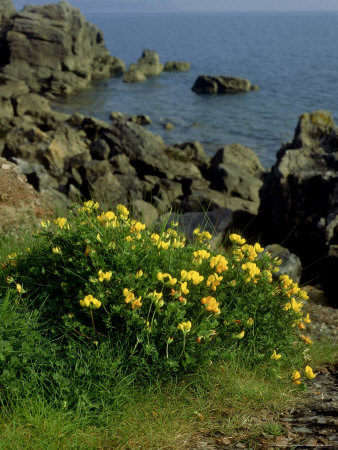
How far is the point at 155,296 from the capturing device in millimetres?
3588

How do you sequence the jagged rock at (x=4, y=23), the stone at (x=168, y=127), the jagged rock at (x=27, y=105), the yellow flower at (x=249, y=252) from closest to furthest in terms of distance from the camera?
1. the yellow flower at (x=249, y=252)
2. the jagged rock at (x=27, y=105)
3. the stone at (x=168, y=127)
4. the jagged rock at (x=4, y=23)

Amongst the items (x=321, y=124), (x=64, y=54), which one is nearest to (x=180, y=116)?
(x=64, y=54)

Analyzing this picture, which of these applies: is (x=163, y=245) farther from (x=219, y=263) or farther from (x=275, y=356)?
(x=275, y=356)

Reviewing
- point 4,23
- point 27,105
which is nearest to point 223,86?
point 27,105

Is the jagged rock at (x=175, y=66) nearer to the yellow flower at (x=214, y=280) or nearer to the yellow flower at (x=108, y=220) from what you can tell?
the yellow flower at (x=108, y=220)

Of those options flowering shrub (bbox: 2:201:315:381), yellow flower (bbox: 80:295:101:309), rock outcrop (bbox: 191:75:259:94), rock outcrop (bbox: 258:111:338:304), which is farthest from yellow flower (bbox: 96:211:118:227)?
rock outcrop (bbox: 191:75:259:94)

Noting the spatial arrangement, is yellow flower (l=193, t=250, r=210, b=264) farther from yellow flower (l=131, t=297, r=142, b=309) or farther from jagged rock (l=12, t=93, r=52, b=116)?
jagged rock (l=12, t=93, r=52, b=116)

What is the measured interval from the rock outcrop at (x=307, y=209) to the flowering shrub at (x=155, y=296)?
4184mm

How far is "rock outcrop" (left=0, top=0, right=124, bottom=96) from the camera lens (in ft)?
137

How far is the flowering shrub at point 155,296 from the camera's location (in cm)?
369

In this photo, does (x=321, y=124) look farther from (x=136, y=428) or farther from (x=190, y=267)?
A: (x=136, y=428)

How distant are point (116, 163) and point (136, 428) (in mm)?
14503

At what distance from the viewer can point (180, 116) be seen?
3519 cm

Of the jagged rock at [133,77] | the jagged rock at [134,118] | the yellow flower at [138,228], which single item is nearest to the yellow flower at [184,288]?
the yellow flower at [138,228]
